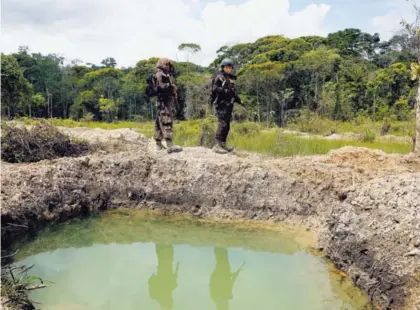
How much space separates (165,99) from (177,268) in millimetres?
3360

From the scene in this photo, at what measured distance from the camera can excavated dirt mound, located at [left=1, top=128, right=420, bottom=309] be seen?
4660 millimetres

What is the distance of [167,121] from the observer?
23.9 ft

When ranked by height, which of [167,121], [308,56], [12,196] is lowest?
[12,196]

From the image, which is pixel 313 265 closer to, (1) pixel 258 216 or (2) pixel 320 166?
(1) pixel 258 216

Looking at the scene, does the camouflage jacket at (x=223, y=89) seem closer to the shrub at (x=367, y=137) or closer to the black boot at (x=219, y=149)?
the black boot at (x=219, y=149)

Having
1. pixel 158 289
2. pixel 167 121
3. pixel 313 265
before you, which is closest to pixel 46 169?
pixel 167 121

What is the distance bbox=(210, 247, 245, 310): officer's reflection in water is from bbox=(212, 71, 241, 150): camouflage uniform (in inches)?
109

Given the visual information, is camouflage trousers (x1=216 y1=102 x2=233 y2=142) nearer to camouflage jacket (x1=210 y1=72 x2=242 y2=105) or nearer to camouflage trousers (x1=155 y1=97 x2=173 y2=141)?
camouflage jacket (x1=210 y1=72 x2=242 y2=105)

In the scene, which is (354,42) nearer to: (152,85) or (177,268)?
(152,85)

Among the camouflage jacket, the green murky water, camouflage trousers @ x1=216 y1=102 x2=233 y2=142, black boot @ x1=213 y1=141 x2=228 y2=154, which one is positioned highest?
the camouflage jacket

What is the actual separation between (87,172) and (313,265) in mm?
3770

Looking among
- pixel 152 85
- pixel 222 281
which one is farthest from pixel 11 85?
pixel 222 281

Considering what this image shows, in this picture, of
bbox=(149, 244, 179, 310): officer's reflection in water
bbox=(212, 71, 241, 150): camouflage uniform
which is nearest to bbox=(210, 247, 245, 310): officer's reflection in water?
bbox=(149, 244, 179, 310): officer's reflection in water

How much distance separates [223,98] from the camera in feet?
24.0
